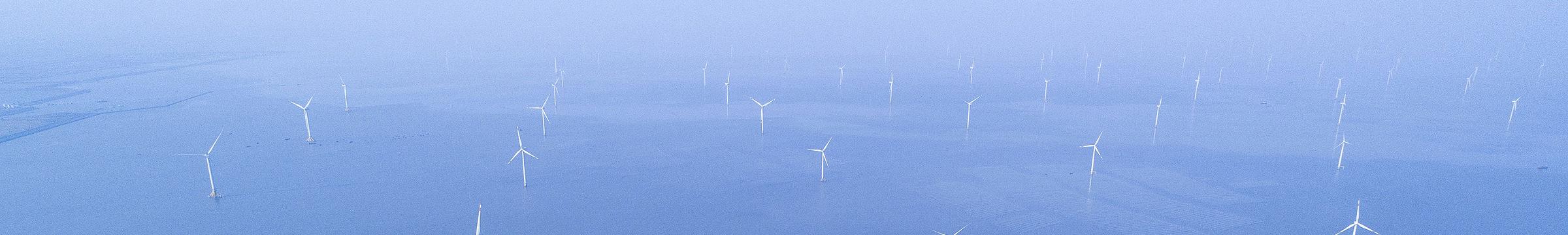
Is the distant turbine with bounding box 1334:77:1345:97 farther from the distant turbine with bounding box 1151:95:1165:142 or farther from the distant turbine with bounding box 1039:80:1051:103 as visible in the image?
the distant turbine with bounding box 1039:80:1051:103

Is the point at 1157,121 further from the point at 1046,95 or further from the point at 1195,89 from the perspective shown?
the point at 1195,89

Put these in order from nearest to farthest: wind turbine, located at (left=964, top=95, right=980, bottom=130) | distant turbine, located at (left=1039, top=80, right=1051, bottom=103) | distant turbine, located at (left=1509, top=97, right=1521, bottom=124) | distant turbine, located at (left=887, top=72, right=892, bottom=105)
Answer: distant turbine, located at (left=1509, top=97, right=1521, bottom=124) → wind turbine, located at (left=964, top=95, right=980, bottom=130) → distant turbine, located at (left=887, top=72, right=892, bottom=105) → distant turbine, located at (left=1039, top=80, right=1051, bottom=103)

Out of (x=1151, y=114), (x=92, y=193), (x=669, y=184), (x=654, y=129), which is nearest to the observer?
(x=92, y=193)

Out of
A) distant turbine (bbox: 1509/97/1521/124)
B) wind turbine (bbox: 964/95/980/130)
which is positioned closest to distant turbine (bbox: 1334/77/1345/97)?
distant turbine (bbox: 1509/97/1521/124)

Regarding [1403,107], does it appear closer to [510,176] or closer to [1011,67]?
[1011,67]

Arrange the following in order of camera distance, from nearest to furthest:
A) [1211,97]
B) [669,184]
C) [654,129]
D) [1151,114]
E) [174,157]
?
[669,184], [174,157], [654,129], [1151,114], [1211,97]

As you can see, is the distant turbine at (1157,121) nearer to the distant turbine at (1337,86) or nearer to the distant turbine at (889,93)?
the distant turbine at (1337,86)

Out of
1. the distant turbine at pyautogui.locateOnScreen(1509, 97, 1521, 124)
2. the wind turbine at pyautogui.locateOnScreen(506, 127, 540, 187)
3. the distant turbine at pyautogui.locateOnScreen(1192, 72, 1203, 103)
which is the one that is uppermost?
the distant turbine at pyautogui.locateOnScreen(1509, 97, 1521, 124)

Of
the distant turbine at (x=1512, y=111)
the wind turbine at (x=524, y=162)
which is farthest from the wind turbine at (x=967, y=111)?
the distant turbine at (x=1512, y=111)

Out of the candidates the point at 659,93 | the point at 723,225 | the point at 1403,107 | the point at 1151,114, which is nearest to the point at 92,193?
the point at 723,225

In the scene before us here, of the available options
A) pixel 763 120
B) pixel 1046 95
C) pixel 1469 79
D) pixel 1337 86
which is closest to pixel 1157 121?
pixel 1046 95

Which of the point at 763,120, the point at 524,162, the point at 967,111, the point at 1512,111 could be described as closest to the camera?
the point at 524,162
